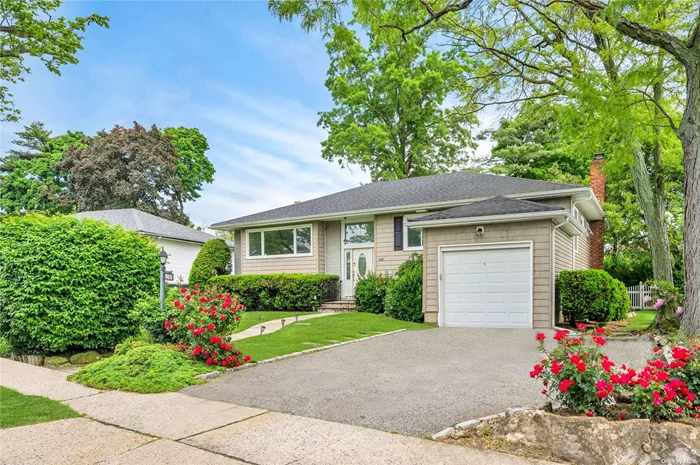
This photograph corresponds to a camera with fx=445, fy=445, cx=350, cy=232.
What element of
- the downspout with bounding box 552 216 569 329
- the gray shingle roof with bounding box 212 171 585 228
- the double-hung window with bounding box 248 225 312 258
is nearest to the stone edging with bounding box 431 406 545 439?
the downspout with bounding box 552 216 569 329

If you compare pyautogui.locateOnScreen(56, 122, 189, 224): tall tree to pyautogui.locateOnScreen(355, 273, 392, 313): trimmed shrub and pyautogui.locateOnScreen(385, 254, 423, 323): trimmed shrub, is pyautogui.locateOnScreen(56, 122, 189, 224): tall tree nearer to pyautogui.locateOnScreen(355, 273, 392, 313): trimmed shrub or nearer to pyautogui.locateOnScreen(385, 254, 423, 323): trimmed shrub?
pyautogui.locateOnScreen(355, 273, 392, 313): trimmed shrub

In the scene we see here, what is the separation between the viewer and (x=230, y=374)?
20.9 ft

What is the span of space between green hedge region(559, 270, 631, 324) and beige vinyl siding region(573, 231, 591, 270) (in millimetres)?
3363

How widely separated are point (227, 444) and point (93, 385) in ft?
10.6

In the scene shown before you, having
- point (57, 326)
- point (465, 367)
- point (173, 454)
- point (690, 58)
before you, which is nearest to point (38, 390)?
point (57, 326)

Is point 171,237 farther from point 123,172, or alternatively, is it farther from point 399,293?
point 399,293

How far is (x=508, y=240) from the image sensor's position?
10.8m

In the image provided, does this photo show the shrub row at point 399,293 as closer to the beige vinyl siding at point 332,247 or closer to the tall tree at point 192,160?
the beige vinyl siding at point 332,247

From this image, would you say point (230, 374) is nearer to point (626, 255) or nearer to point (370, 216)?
point (370, 216)

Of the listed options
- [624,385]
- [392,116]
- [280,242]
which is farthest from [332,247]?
[392,116]

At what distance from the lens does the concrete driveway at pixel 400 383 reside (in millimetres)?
4473

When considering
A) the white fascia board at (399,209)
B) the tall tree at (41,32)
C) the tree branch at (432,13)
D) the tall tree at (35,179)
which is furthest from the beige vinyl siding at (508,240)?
the tall tree at (35,179)

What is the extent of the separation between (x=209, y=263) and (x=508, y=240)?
11.7 m

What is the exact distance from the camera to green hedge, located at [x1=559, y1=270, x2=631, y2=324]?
10.8 m
